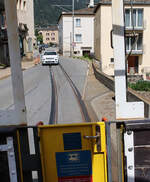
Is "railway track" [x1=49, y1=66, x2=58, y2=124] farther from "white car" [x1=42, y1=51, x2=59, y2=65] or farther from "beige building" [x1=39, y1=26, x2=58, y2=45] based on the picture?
"beige building" [x1=39, y1=26, x2=58, y2=45]

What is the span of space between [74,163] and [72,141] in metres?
0.32

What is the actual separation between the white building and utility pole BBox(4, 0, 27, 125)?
159 ft

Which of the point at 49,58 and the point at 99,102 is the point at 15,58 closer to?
the point at 99,102

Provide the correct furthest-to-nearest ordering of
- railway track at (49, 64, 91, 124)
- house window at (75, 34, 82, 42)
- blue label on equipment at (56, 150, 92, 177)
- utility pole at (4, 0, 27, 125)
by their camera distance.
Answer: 1. house window at (75, 34, 82, 42)
2. railway track at (49, 64, 91, 124)
3. blue label on equipment at (56, 150, 92, 177)
4. utility pole at (4, 0, 27, 125)

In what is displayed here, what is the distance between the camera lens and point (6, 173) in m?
2.83

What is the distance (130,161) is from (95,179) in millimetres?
545

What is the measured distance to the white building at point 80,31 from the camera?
5144 centimetres

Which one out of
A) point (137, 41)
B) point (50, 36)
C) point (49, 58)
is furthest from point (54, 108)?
point (50, 36)

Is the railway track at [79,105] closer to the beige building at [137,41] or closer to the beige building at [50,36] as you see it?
the beige building at [137,41]

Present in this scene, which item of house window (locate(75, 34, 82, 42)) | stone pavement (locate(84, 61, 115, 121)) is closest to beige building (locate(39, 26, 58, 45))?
house window (locate(75, 34, 82, 42))

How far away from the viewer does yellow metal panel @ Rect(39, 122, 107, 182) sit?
2.92 meters

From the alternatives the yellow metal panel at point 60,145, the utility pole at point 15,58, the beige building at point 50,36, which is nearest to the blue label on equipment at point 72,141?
the yellow metal panel at point 60,145

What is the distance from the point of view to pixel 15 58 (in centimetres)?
292

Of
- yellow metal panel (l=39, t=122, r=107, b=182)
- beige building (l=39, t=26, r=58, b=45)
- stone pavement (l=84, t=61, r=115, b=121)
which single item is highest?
beige building (l=39, t=26, r=58, b=45)
